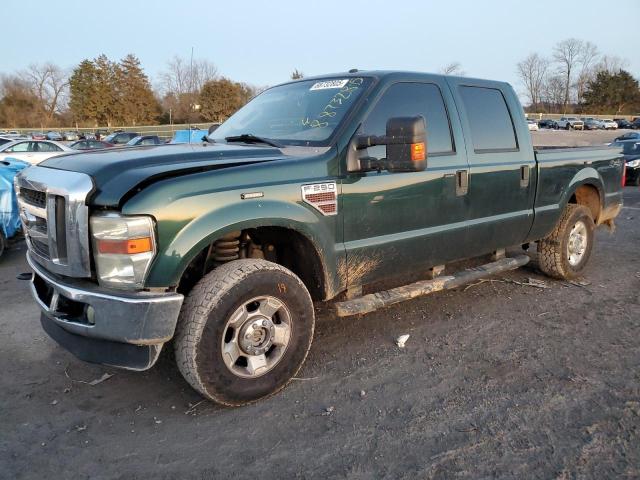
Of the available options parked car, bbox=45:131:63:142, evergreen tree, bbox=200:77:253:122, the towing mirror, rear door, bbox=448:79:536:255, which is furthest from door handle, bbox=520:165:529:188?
evergreen tree, bbox=200:77:253:122

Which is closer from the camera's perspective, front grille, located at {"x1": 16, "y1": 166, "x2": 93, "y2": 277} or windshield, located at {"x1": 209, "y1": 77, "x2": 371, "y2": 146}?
front grille, located at {"x1": 16, "y1": 166, "x2": 93, "y2": 277}

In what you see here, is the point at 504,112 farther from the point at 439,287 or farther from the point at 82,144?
the point at 82,144

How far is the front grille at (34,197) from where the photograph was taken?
2.90 m

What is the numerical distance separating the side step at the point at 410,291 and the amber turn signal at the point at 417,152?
1.09 meters

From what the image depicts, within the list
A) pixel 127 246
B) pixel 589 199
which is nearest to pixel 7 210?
pixel 127 246

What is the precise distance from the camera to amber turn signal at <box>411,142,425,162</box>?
2938mm

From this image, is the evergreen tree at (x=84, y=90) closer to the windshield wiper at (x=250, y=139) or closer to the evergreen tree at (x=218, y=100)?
the evergreen tree at (x=218, y=100)

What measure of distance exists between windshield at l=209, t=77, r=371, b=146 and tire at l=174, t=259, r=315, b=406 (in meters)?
1.03

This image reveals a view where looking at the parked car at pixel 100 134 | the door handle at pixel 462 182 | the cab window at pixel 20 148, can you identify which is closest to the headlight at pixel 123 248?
the door handle at pixel 462 182

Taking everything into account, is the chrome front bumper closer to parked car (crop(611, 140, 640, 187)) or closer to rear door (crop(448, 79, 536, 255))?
rear door (crop(448, 79, 536, 255))

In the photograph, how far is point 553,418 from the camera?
278 centimetres

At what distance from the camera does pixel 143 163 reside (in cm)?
279

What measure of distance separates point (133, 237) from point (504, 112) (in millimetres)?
3500

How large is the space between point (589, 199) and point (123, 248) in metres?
5.16
